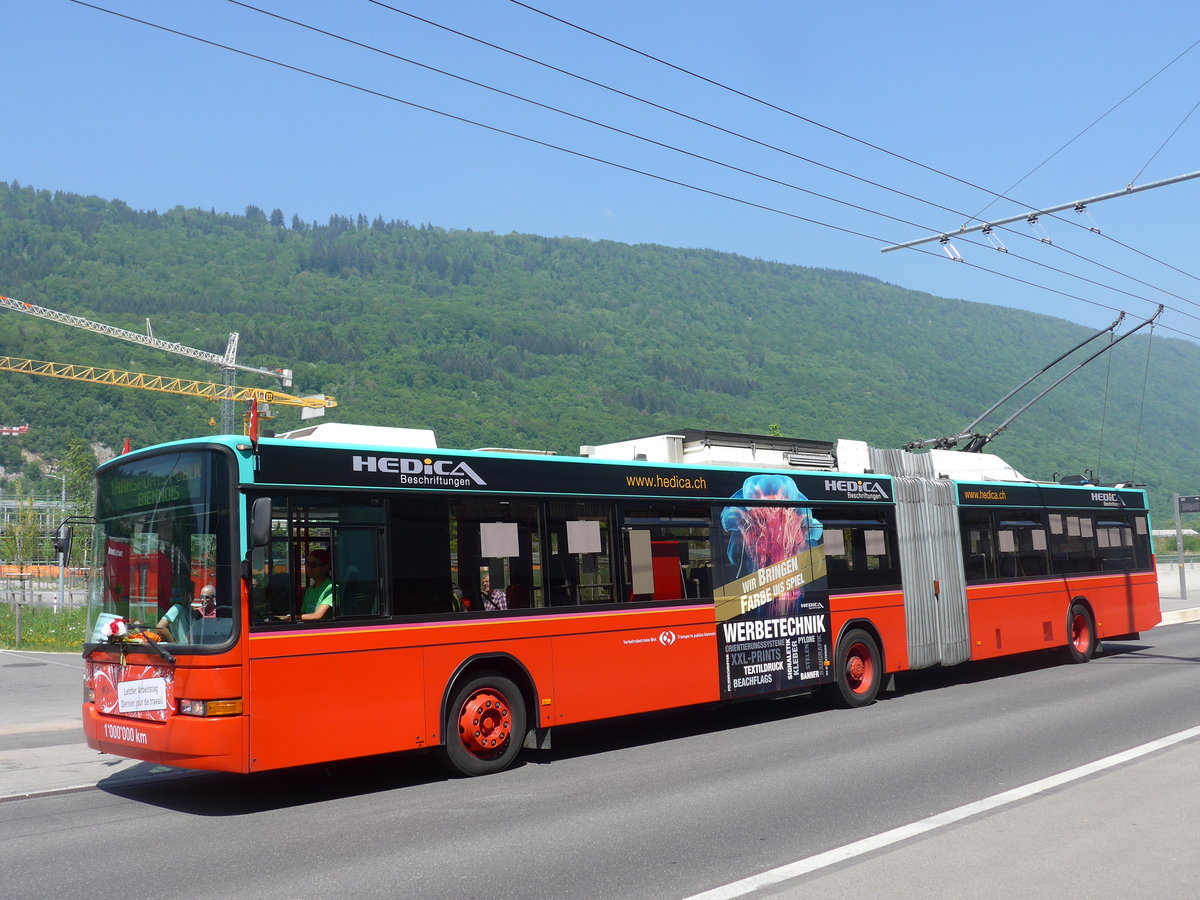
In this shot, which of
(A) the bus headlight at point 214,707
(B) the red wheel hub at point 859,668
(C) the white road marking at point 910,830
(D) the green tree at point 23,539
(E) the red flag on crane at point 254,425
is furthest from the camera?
(D) the green tree at point 23,539

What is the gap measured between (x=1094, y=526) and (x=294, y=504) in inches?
561

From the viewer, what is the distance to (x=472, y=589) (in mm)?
9508

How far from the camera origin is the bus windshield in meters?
8.03

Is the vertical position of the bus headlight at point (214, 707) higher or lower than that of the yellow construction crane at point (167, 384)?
lower

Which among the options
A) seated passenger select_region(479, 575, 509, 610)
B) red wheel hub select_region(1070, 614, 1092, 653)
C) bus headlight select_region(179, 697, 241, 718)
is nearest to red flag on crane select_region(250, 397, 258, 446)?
bus headlight select_region(179, 697, 241, 718)

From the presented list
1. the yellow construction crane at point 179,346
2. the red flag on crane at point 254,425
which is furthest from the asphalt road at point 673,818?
the yellow construction crane at point 179,346

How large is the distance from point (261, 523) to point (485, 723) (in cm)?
280

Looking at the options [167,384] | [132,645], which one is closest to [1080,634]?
[132,645]

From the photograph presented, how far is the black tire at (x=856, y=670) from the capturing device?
519 inches

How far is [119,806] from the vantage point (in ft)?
27.9

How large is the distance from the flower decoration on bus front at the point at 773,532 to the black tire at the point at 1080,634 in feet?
21.5

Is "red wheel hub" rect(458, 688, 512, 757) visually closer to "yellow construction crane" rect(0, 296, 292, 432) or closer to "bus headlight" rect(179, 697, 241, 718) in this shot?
"bus headlight" rect(179, 697, 241, 718)

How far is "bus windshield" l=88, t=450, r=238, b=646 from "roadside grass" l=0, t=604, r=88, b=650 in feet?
49.1

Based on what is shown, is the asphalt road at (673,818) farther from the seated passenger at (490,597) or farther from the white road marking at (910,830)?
the seated passenger at (490,597)
